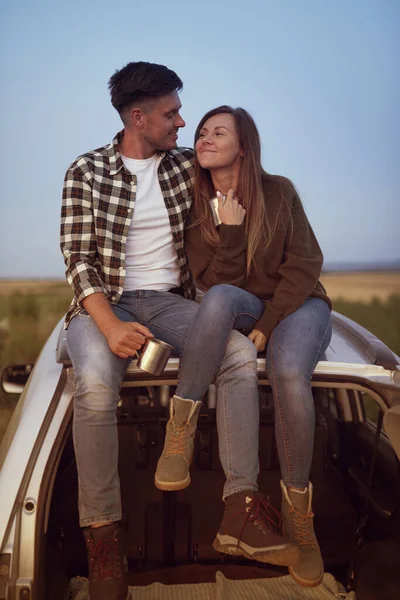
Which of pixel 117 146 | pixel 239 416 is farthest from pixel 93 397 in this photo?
pixel 117 146

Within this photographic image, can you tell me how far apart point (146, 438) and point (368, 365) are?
3.88 feet

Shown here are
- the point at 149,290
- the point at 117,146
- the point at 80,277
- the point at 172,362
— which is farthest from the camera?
the point at 117,146

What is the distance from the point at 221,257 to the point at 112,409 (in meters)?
0.79

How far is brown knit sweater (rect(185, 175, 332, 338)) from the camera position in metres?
2.72

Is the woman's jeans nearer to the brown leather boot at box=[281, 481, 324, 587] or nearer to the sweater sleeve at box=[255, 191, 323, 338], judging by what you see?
the brown leather boot at box=[281, 481, 324, 587]

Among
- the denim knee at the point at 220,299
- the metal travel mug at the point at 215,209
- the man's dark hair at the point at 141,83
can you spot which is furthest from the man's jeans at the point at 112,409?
the man's dark hair at the point at 141,83

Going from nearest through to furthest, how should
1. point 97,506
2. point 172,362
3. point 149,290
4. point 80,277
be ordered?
point 97,506
point 172,362
point 80,277
point 149,290

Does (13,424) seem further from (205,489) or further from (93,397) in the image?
(205,489)

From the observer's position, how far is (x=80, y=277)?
276 cm

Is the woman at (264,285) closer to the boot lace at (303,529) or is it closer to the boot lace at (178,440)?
the boot lace at (303,529)

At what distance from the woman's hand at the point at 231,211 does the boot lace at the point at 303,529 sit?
112 cm

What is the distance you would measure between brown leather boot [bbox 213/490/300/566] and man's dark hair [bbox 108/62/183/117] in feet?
5.84

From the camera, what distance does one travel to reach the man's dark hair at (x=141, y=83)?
313cm

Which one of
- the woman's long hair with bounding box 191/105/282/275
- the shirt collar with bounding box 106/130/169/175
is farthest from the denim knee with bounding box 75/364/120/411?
the shirt collar with bounding box 106/130/169/175
